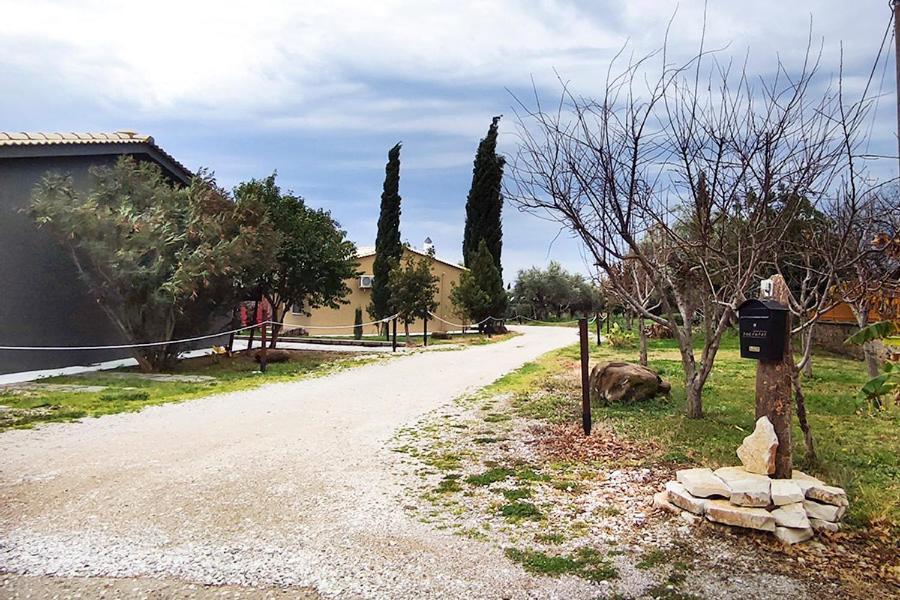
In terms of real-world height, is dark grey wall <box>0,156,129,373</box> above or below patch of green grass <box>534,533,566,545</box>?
above

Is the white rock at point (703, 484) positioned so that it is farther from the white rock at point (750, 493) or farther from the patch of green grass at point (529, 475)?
the patch of green grass at point (529, 475)

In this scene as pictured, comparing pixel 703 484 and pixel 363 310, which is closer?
pixel 703 484

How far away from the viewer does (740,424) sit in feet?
23.3

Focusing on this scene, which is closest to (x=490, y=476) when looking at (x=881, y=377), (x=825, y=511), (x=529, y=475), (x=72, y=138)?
(x=529, y=475)

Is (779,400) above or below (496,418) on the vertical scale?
above

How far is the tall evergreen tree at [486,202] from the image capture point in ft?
91.6

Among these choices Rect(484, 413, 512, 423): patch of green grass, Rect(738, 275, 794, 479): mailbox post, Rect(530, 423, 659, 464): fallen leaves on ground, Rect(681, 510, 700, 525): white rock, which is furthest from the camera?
Rect(484, 413, 512, 423): patch of green grass

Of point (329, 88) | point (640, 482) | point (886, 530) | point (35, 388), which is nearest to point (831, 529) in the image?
point (886, 530)

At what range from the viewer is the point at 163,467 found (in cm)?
547

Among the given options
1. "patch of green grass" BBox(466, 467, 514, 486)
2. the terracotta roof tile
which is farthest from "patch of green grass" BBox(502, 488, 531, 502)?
the terracotta roof tile

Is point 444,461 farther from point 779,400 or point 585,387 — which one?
point 779,400

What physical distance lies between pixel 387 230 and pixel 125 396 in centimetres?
1848

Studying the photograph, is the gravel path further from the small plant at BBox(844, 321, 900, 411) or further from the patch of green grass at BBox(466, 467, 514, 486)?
the small plant at BBox(844, 321, 900, 411)

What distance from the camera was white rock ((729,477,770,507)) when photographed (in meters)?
3.95
